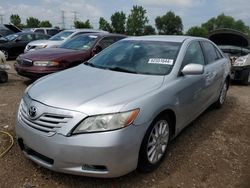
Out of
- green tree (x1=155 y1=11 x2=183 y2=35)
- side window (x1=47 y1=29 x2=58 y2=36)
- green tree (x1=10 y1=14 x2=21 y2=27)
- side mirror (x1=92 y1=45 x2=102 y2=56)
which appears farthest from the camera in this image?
green tree (x1=155 y1=11 x2=183 y2=35)

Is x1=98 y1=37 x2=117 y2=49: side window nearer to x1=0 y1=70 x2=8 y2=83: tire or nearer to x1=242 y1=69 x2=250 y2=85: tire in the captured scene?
x1=0 y1=70 x2=8 y2=83: tire

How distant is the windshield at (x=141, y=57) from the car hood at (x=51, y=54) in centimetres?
292

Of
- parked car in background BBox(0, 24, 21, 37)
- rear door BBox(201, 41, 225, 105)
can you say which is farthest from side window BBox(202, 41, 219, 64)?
parked car in background BBox(0, 24, 21, 37)

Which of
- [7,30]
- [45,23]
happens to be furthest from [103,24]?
[7,30]

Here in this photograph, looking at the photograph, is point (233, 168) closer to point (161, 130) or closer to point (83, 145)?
point (161, 130)

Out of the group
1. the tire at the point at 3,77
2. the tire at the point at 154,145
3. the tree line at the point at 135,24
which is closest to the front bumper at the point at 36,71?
the tire at the point at 3,77

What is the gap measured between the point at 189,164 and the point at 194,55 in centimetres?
175

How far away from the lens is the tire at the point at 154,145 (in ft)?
10.7

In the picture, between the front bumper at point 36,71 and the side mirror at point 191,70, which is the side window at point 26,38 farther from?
the side mirror at point 191,70

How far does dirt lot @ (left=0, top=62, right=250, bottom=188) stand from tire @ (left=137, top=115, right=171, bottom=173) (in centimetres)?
13

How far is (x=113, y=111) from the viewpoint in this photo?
299 cm

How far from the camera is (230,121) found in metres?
5.53

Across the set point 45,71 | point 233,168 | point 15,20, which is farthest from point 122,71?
point 15,20

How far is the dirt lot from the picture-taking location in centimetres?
331
